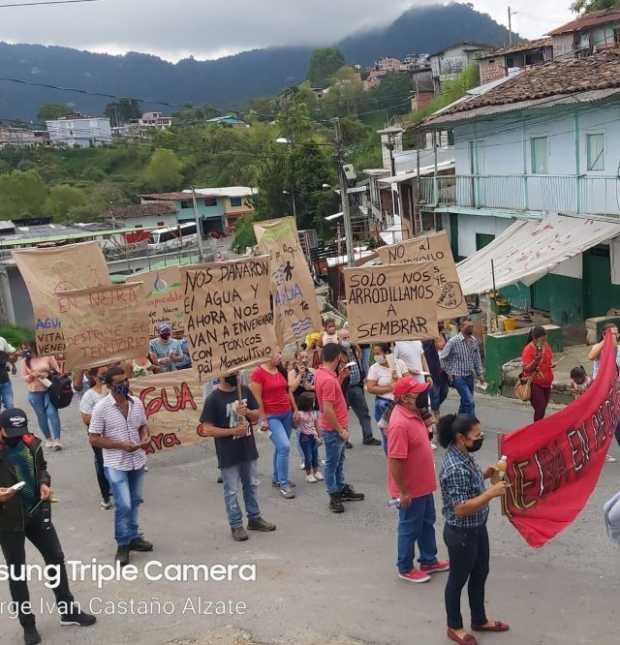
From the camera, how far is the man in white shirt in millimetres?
9180

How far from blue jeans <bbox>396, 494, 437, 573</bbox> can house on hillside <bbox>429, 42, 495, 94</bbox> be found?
77618mm

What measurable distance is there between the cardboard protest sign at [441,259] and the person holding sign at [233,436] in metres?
4.35

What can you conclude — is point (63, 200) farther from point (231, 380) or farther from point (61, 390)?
point (231, 380)

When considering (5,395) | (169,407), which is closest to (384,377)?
(169,407)

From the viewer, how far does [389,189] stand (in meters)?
39.9

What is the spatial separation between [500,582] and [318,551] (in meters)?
1.63

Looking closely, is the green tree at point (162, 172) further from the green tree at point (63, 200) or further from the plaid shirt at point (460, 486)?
the plaid shirt at point (460, 486)

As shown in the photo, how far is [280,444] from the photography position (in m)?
8.40

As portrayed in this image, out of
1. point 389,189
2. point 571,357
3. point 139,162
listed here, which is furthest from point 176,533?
point 139,162

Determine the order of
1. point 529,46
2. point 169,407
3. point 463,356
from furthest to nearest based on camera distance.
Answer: point 529,46
point 463,356
point 169,407

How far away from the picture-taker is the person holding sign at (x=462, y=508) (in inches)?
198

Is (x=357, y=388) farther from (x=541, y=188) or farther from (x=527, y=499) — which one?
(x=541, y=188)

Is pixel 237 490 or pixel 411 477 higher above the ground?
pixel 411 477

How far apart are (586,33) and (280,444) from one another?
46045 mm
